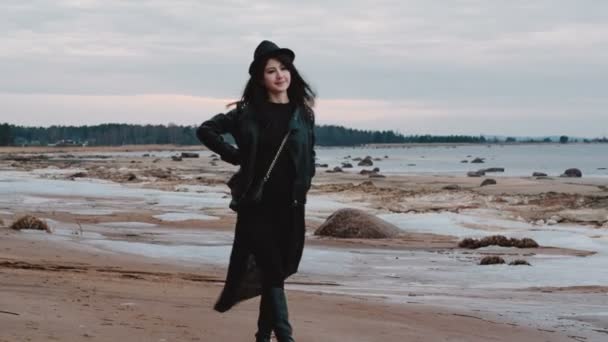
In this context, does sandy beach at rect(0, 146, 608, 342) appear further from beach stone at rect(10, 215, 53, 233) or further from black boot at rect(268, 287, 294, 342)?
black boot at rect(268, 287, 294, 342)

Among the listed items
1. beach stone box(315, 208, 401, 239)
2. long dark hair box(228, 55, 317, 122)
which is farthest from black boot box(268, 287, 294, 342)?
beach stone box(315, 208, 401, 239)

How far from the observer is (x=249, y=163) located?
18.7 feet

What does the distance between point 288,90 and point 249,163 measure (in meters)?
0.59

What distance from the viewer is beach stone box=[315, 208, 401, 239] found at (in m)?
18.6

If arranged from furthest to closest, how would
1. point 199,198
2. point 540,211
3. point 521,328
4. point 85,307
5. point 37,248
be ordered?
point 199,198, point 540,211, point 37,248, point 521,328, point 85,307

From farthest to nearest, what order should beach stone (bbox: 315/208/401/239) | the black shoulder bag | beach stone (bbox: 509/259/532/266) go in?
beach stone (bbox: 315/208/401/239)
beach stone (bbox: 509/259/532/266)
the black shoulder bag

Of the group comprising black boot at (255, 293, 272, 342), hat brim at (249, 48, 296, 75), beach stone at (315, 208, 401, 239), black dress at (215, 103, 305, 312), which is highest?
hat brim at (249, 48, 296, 75)

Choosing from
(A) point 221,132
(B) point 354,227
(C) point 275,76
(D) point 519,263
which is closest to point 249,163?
(A) point 221,132

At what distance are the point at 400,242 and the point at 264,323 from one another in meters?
12.3

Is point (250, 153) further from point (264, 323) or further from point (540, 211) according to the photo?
point (540, 211)

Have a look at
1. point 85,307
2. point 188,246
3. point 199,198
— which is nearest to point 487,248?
point 188,246

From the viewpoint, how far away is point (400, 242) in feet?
59.1

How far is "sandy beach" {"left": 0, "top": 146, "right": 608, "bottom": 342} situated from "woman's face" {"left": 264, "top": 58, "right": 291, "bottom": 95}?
1.82m

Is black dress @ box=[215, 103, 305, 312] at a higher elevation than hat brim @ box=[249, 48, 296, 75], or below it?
below
